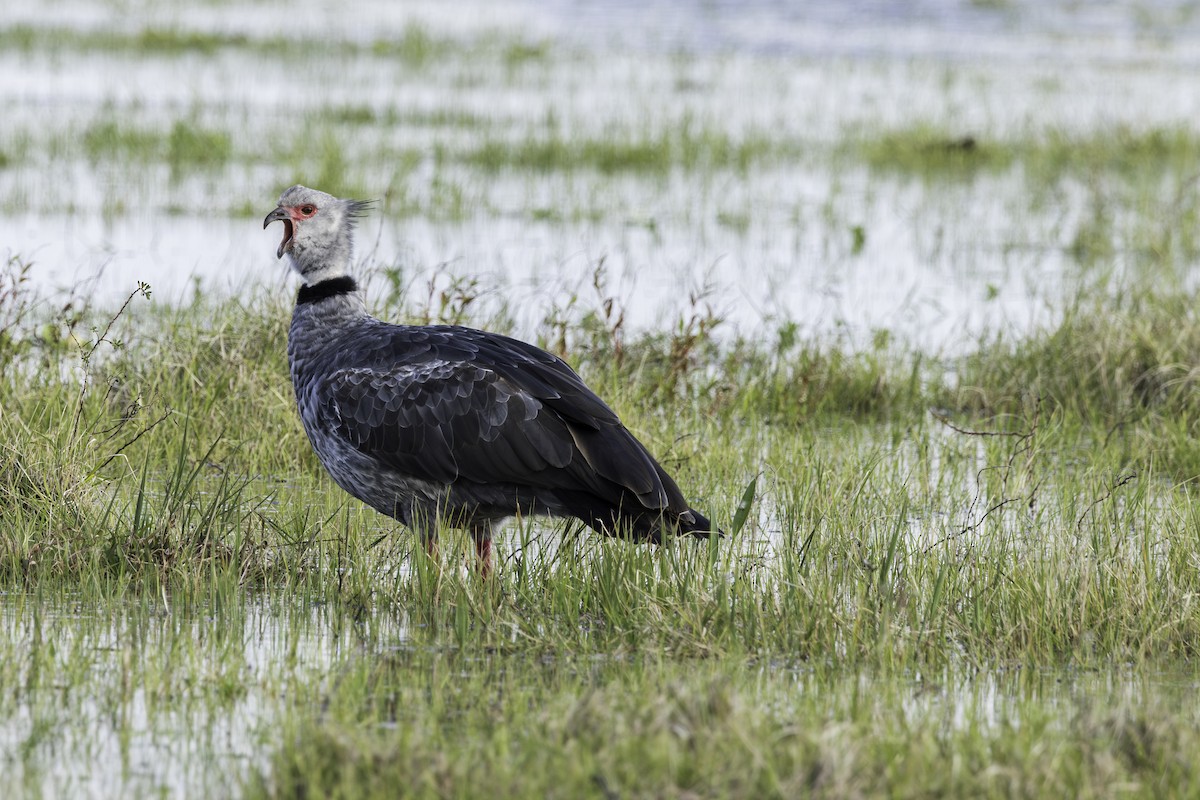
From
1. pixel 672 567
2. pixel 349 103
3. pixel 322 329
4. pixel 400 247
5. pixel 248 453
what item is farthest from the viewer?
pixel 349 103

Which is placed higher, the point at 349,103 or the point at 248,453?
the point at 349,103

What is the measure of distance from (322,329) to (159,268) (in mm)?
4744

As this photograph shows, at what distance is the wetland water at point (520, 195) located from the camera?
4.34 meters

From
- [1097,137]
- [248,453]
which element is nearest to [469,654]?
[248,453]

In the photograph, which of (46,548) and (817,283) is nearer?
(46,548)

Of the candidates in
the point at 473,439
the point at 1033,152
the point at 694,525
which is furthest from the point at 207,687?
the point at 1033,152

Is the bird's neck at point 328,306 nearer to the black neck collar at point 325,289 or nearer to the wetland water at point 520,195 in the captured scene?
the black neck collar at point 325,289

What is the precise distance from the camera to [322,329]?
592cm

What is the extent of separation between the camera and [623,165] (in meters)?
14.7

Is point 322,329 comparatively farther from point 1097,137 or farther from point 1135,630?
point 1097,137

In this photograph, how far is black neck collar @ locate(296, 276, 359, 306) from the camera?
6012mm

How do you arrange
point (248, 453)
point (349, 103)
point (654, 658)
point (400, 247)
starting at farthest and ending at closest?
point (349, 103), point (400, 247), point (248, 453), point (654, 658)

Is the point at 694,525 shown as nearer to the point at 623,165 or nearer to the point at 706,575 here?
the point at 706,575

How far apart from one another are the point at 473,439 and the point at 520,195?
825cm
